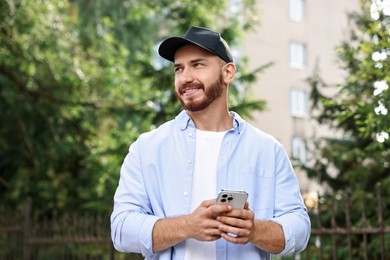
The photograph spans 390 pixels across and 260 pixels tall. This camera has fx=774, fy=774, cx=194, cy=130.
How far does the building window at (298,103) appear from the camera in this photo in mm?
27141

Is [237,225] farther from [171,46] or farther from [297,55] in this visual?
[297,55]

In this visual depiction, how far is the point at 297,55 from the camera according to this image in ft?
91.5

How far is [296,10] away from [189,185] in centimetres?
2625

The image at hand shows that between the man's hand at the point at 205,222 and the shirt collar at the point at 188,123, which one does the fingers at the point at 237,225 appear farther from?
the shirt collar at the point at 188,123

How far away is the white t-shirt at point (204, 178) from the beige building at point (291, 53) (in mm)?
22635

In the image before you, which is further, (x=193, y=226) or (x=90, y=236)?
(x=90, y=236)

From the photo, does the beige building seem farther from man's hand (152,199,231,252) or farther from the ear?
man's hand (152,199,231,252)

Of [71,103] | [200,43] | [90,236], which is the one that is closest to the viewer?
[200,43]

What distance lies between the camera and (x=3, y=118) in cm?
1238

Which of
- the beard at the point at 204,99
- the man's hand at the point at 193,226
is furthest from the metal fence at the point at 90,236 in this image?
the man's hand at the point at 193,226

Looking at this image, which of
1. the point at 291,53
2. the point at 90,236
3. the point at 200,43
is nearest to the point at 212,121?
the point at 200,43

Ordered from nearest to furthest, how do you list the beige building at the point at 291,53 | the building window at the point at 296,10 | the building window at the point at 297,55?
the beige building at the point at 291,53 < the building window at the point at 297,55 < the building window at the point at 296,10

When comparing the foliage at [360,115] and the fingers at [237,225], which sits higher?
the foliage at [360,115]

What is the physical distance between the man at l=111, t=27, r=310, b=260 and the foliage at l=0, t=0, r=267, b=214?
23.0 ft
